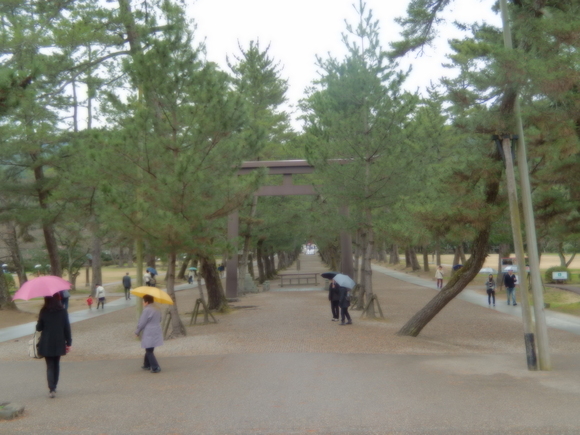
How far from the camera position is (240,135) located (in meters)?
16.8

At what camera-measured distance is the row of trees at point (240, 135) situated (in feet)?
37.7

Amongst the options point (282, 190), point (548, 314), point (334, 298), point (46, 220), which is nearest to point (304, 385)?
point (334, 298)

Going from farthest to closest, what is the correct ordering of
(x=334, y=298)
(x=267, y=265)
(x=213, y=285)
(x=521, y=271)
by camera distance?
(x=267, y=265), (x=213, y=285), (x=334, y=298), (x=521, y=271)

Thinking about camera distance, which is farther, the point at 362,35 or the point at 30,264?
the point at 30,264

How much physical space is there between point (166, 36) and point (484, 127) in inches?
336

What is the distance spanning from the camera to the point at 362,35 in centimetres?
2233

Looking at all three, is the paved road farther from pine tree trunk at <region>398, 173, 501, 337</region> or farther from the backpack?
the backpack

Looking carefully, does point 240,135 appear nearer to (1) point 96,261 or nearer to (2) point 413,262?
(1) point 96,261

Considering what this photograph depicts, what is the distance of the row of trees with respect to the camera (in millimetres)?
11492

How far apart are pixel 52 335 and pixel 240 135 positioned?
9.06m

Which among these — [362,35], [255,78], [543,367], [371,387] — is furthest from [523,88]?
[255,78]

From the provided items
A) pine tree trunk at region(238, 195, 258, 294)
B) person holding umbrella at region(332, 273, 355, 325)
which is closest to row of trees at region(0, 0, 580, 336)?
person holding umbrella at region(332, 273, 355, 325)

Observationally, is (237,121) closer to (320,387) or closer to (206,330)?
(206,330)

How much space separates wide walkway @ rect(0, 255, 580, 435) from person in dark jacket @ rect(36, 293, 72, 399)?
1.27ft
